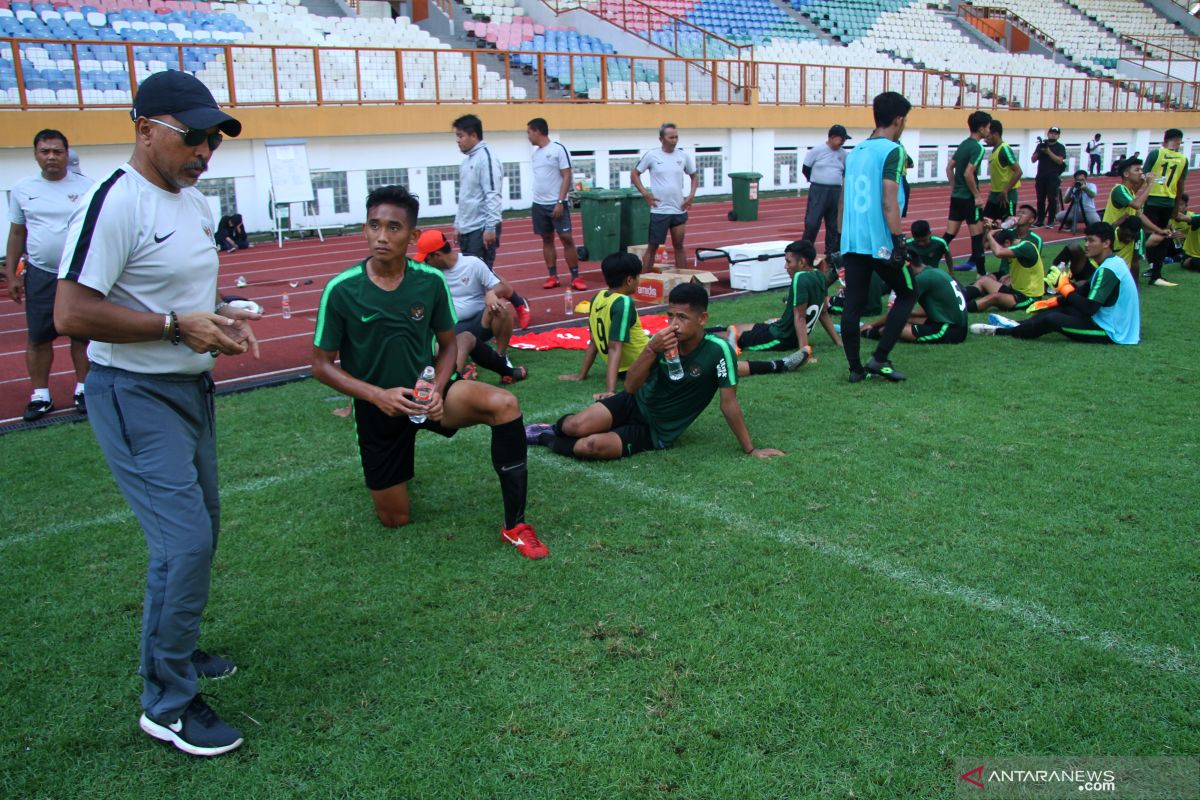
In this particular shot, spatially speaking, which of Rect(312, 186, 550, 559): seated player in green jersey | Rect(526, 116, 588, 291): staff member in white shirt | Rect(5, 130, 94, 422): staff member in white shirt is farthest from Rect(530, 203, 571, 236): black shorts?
Rect(312, 186, 550, 559): seated player in green jersey

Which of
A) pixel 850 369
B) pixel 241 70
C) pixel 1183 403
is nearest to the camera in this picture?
pixel 1183 403

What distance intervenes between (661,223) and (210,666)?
9.18 metres

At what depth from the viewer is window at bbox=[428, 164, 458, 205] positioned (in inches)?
824

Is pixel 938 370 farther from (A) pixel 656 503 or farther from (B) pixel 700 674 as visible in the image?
(B) pixel 700 674

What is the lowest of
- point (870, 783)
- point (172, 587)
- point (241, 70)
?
point (870, 783)

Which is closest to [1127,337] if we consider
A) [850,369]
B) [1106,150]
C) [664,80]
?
[850,369]

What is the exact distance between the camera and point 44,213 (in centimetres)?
669

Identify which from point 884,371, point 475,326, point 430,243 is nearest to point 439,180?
point 475,326

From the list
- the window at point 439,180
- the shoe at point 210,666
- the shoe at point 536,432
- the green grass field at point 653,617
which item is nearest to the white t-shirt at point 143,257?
the shoe at point 210,666

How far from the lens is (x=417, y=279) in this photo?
4.45 meters

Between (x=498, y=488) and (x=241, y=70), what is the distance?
15.8 meters

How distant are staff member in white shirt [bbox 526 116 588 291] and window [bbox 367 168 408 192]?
888cm

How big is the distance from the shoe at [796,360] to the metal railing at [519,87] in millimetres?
12683

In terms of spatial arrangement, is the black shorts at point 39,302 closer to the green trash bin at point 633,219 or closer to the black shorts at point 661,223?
the black shorts at point 661,223
